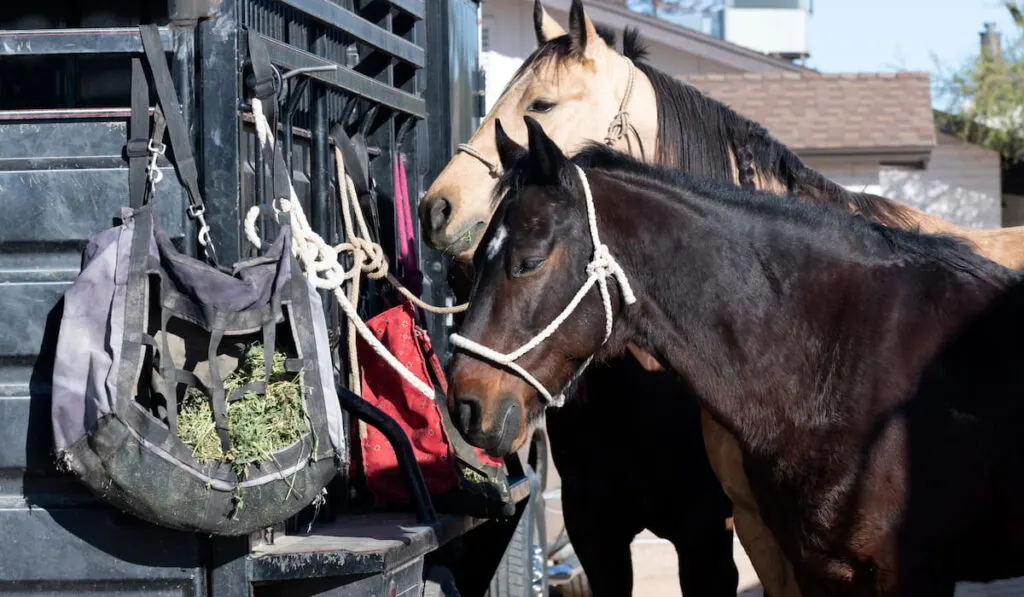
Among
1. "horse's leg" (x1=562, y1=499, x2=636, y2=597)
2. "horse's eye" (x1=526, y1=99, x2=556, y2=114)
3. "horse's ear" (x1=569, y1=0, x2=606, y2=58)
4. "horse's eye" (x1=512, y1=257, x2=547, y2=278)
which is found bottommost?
"horse's leg" (x1=562, y1=499, x2=636, y2=597)

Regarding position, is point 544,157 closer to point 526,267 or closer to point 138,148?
point 526,267

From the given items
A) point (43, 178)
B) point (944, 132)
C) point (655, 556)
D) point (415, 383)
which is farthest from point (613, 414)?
point (944, 132)

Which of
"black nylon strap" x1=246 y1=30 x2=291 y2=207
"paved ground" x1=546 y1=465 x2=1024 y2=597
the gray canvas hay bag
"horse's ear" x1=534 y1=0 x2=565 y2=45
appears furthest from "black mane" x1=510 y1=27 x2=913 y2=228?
"paved ground" x1=546 y1=465 x2=1024 y2=597

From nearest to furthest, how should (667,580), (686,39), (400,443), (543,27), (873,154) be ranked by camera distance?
(400,443) → (543,27) → (667,580) → (873,154) → (686,39)

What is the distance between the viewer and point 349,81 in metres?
4.07

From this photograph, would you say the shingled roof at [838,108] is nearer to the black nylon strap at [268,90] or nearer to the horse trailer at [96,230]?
the black nylon strap at [268,90]

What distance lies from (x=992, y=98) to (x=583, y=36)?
1846cm

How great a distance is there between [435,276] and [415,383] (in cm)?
121

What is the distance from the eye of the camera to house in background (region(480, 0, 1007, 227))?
1736cm

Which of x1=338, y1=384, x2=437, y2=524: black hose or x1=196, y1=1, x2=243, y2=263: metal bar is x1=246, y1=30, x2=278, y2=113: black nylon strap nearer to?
x1=196, y1=1, x2=243, y2=263: metal bar

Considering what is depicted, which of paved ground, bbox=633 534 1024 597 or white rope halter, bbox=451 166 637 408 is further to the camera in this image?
paved ground, bbox=633 534 1024 597

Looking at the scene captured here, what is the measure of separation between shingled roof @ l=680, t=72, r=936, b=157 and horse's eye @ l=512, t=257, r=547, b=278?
1436cm

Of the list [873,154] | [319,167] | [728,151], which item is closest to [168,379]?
[319,167]

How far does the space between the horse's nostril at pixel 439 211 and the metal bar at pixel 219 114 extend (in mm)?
1074
